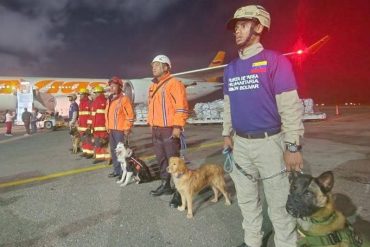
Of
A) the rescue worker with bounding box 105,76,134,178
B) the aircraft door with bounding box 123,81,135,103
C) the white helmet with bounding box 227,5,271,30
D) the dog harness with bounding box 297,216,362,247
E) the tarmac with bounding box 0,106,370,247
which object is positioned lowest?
the tarmac with bounding box 0,106,370,247

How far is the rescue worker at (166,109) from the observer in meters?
5.29

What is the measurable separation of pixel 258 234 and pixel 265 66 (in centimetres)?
156

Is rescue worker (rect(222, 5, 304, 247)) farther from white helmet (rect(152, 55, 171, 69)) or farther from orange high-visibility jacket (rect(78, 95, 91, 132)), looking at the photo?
orange high-visibility jacket (rect(78, 95, 91, 132))

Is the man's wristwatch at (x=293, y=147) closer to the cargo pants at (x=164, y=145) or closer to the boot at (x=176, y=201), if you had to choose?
the boot at (x=176, y=201)

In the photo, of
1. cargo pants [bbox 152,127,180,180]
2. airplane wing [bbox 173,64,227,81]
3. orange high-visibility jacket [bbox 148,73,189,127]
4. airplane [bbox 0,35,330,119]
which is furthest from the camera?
airplane wing [bbox 173,64,227,81]

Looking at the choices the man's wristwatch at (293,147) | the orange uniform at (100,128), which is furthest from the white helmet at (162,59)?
the orange uniform at (100,128)

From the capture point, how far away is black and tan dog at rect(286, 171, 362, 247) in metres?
2.60

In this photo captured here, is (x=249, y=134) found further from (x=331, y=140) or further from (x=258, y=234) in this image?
(x=331, y=140)

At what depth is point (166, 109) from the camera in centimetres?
535

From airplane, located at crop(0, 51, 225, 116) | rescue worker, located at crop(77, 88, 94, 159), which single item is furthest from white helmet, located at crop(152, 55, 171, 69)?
airplane, located at crop(0, 51, 225, 116)

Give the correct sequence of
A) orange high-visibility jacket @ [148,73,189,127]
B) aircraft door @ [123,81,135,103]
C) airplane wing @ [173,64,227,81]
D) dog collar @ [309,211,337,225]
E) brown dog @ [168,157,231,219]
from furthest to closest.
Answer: airplane wing @ [173,64,227,81] < aircraft door @ [123,81,135,103] < orange high-visibility jacket @ [148,73,189,127] < brown dog @ [168,157,231,219] < dog collar @ [309,211,337,225]

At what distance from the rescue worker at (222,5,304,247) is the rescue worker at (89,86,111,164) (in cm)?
553

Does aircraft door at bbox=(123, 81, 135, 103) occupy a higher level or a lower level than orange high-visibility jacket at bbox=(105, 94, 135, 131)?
higher

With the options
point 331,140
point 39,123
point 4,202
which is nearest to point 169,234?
point 4,202
